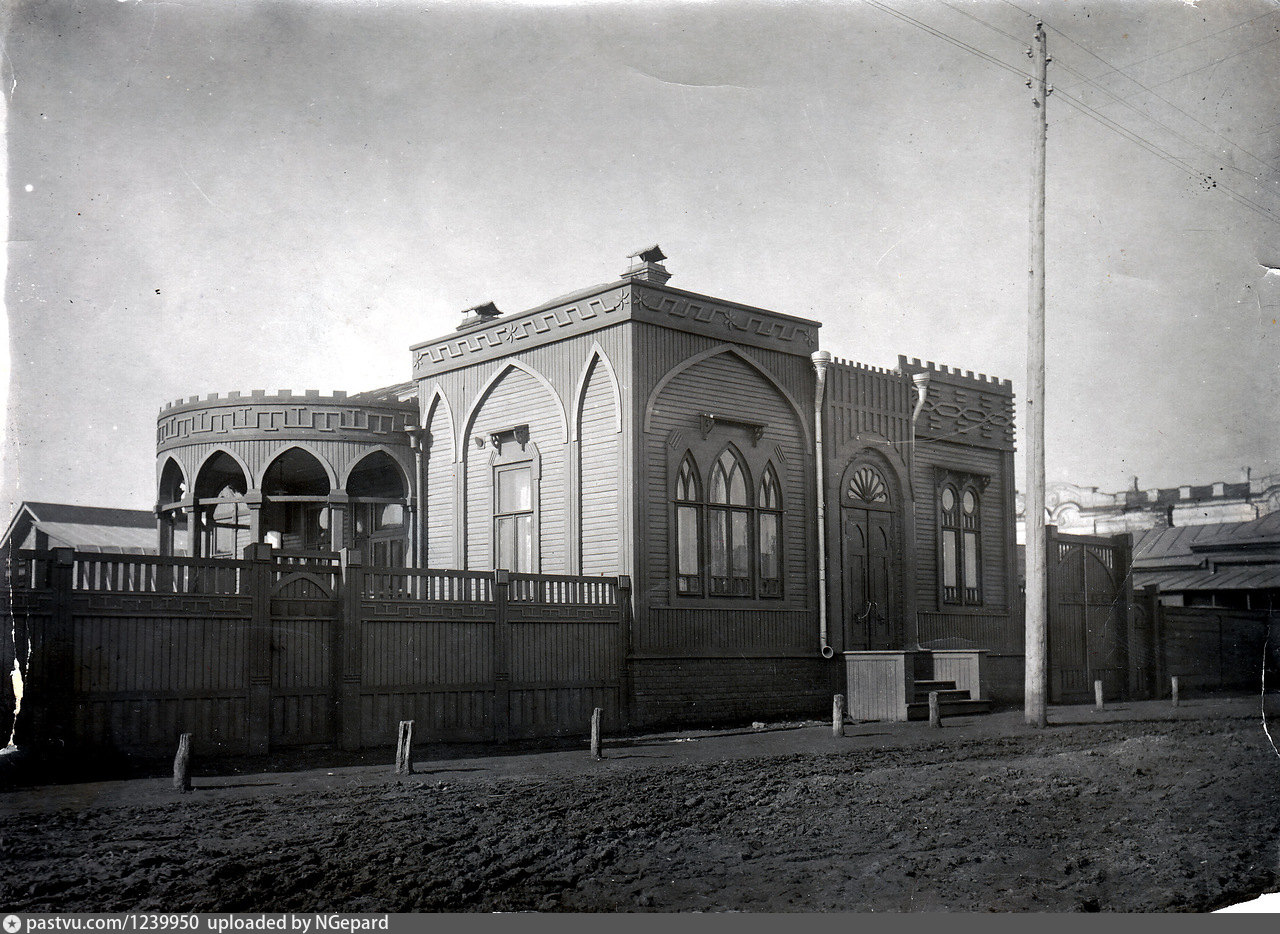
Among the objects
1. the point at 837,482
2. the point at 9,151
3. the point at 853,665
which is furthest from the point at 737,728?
the point at 9,151

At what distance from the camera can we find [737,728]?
18141 mm

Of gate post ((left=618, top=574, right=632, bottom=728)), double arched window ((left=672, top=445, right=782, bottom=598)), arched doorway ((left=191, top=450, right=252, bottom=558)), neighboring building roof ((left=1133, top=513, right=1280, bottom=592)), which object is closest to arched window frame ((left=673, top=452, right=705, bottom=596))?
double arched window ((left=672, top=445, right=782, bottom=598))

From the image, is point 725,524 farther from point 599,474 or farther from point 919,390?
point 919,390

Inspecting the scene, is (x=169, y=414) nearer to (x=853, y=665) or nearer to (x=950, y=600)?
(x=853, y=665)

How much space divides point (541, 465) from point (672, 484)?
2.51 metres

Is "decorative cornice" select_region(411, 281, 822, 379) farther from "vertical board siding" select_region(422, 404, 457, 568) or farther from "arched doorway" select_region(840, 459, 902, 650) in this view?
"arched doorway" select_region(840, 459, 902, 650)

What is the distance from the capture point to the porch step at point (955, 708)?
Answer: 776 inches

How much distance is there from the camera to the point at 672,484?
62.6 feet

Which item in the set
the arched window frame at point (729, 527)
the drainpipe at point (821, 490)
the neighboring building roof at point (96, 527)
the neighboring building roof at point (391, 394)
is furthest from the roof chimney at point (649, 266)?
the neighboring building roof at point (96, 527)

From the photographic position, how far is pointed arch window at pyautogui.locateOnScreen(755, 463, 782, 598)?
67.2 ft

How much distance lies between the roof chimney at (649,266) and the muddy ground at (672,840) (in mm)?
8904

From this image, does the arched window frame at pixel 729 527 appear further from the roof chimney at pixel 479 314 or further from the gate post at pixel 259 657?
the gate post at pixel 259 657

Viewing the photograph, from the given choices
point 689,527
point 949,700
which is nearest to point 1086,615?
point 949,700

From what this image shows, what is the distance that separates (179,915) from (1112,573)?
2384 centimetres
